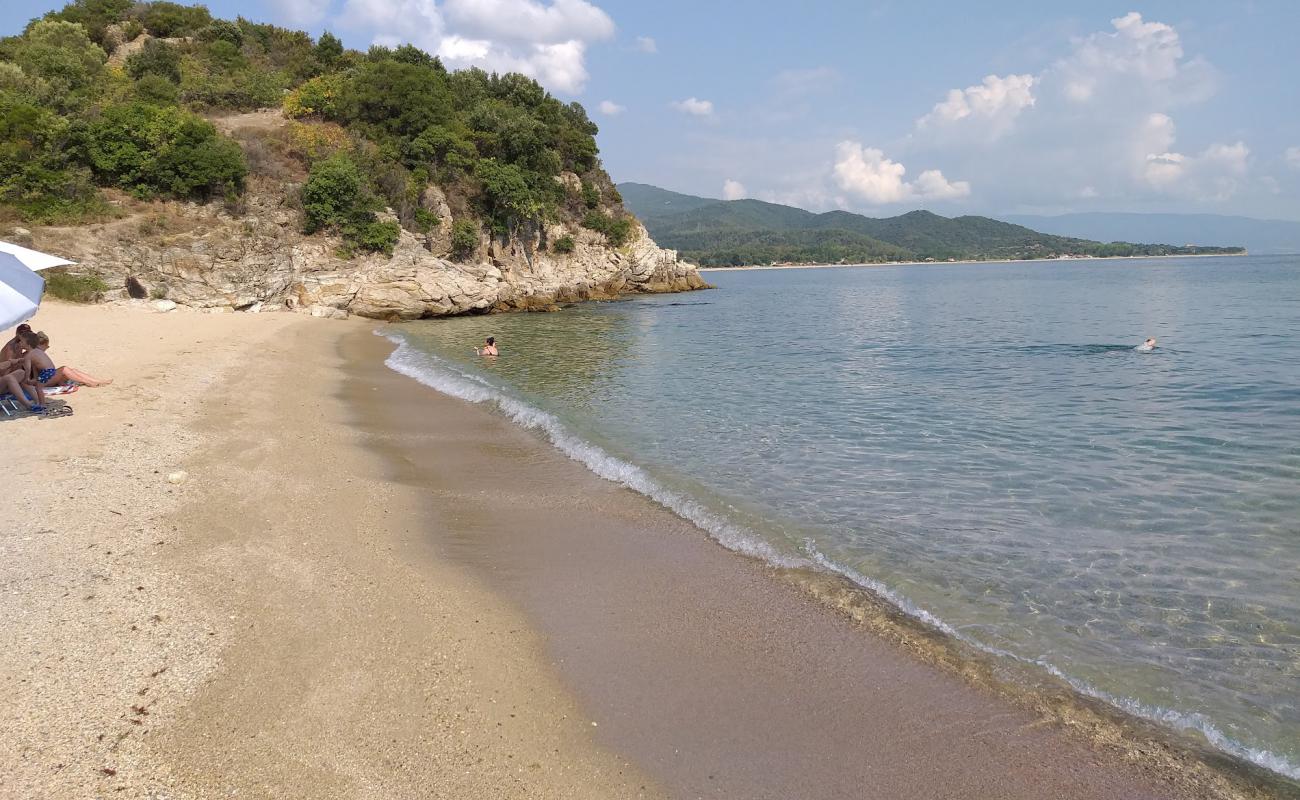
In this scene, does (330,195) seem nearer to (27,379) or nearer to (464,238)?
(464,238)

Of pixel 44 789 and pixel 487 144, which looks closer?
pixel 44 789

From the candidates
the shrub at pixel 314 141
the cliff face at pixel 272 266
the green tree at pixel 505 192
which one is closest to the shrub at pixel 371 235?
the cliff face at pixel 272 266

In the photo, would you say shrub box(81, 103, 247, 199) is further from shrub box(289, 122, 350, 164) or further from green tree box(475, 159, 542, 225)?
green tree box(475, 159, 542, 225)

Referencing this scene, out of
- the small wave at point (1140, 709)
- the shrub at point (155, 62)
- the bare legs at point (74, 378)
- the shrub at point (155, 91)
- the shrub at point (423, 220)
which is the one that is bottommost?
the small wave at point (1140, 709)

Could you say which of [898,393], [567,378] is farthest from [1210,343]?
[567,378]

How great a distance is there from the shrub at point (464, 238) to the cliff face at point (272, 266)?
466mm

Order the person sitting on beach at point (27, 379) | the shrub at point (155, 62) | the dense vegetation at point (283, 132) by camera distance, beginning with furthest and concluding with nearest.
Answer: the shrub at point (155, 62) → the dense vegetation at point (283, 132) → the person sitting on beach at point (27, 379)

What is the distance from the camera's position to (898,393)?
637 inches

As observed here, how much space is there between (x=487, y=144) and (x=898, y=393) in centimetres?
4144

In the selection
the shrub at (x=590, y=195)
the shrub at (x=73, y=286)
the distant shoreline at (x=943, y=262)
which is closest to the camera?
the shrub at (x=73, y=286)

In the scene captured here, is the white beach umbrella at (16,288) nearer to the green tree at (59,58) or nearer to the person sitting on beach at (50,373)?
the person sitting on beach at (50,373)

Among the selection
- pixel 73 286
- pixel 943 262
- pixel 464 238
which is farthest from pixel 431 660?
pixel 943 262

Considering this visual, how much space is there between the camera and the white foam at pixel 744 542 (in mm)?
4418

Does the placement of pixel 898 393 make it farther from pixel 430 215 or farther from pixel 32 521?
pixel 430 215
